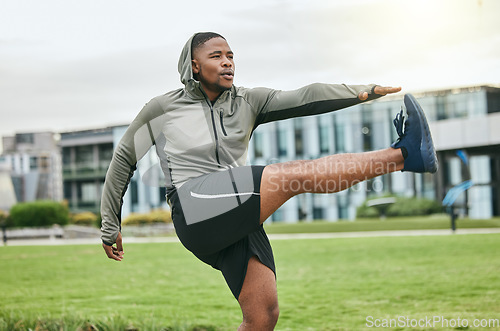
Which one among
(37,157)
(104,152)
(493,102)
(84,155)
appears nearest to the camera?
(493,102)

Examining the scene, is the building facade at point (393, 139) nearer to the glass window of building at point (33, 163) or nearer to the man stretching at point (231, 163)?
the man stretching at point (231, 163)

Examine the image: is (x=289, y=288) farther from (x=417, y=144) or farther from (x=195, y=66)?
(x=417, y=144)

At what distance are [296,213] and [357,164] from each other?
104 feet

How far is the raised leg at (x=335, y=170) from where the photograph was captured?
2256 millimetres

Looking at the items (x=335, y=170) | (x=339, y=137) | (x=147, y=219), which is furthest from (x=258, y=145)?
(x=335, y=170)

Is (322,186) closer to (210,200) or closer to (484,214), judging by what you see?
(210,200)

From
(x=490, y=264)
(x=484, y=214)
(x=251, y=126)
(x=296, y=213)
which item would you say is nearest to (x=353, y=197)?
(x=296, y=213)

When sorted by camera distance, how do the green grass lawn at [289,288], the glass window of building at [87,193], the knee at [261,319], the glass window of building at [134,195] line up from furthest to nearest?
the glass window of building at [87,193], the glass window of building at [134,195], the green grass lawn at [289,288], the knee at [261,319]

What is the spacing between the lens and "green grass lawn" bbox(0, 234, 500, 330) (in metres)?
5.72

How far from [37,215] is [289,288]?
25.1 meters

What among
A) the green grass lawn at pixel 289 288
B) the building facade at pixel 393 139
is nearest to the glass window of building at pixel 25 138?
the building facade at pixel 393 139

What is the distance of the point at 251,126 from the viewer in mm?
2816

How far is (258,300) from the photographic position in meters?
2.62

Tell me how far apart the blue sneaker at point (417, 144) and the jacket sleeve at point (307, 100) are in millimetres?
252
